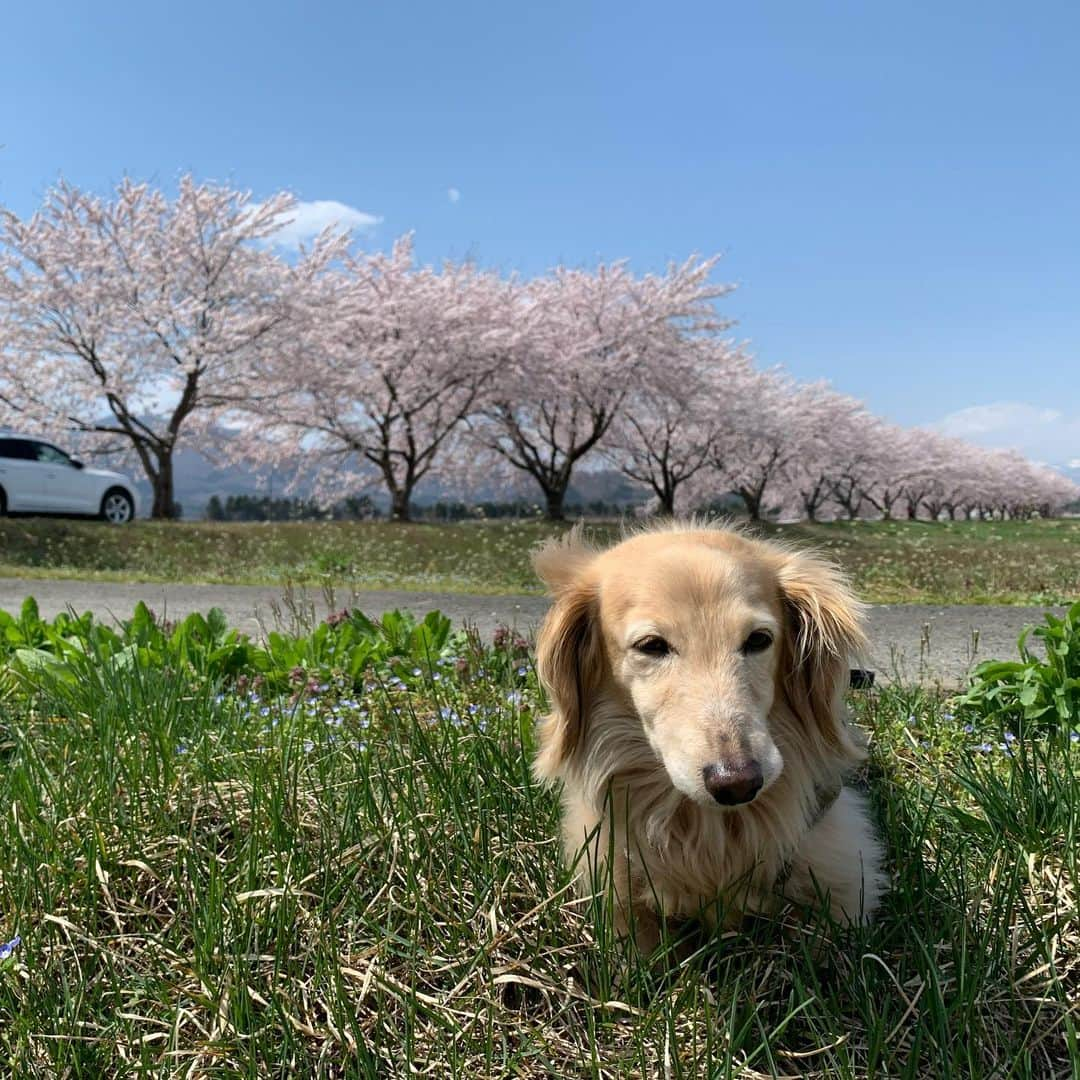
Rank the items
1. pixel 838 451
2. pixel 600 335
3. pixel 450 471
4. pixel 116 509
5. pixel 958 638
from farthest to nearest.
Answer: pixel 838 451 → pixel 450 471 → pixel 600 335 → pixel 116 509 → pixel 958 638

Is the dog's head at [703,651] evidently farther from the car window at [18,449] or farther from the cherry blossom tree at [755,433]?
the cherry blossom tree at [755,433]

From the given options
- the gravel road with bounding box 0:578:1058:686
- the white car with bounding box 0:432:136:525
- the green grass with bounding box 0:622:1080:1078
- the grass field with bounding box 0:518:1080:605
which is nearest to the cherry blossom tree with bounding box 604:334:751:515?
the grass field with bounding box 0:518:1080:605

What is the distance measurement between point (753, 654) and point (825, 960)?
826 millimetres

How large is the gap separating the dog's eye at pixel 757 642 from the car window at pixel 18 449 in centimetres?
2051

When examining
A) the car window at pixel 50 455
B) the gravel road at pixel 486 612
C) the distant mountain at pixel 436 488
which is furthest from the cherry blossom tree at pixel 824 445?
the gravel road at pixel 486 612

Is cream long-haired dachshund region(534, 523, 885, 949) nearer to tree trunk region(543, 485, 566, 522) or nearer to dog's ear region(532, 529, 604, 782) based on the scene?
dog's ear region(532, 529, 604, 782)

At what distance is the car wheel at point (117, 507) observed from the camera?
64.6 ft

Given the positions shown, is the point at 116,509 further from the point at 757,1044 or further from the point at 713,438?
the point at 713,438

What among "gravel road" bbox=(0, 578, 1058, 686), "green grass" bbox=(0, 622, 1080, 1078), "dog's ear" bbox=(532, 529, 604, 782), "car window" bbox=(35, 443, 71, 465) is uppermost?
"car window" bbox=(35, 443, 71, 465)

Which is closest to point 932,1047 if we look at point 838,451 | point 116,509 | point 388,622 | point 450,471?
point 388,622

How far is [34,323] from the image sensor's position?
82.1 ft

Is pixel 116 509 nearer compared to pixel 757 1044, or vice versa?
pixel 757 1044

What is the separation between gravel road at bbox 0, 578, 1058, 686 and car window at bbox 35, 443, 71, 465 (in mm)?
9855

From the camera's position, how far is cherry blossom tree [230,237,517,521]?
1094 inches
